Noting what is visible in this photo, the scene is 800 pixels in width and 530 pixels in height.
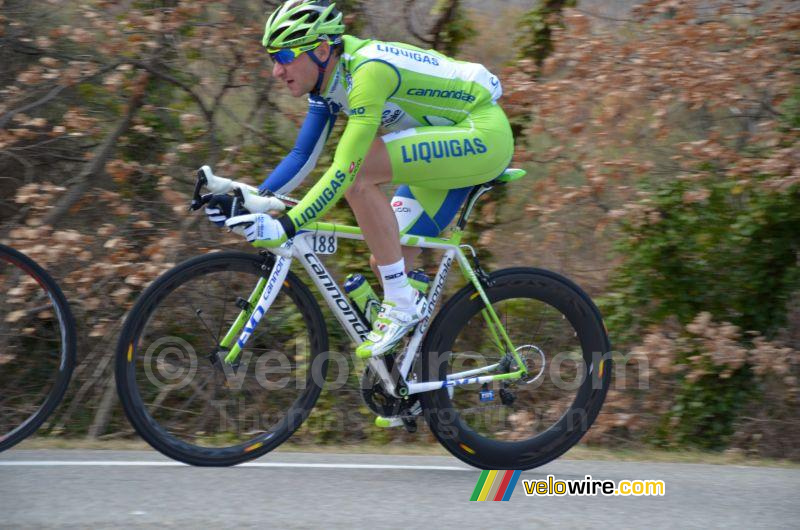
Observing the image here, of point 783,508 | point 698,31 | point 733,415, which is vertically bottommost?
point 733,415

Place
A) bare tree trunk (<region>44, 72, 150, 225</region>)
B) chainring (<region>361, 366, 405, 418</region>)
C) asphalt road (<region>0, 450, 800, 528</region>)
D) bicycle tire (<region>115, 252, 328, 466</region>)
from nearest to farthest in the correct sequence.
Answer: asphalt road (<region>0, 450, 800, 528</region>) < bicycle tire (<region>115, 252, 328, 466</region>) < chainring (<region>361, 366, 405, 418</region>) < bare tree trunk (<region>44, 72, 150, 225</region>)

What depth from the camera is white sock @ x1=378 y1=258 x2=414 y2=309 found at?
4301 mm

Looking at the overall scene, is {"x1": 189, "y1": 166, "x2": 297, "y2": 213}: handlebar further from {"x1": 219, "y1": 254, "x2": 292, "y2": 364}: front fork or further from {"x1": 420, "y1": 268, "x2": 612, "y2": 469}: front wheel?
{"x1": 420, "y1": 268, "x2": 612, "y2": 469}: front wheel

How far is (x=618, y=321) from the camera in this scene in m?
7.82

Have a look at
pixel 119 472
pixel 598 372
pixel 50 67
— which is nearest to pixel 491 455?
pixel 598 372

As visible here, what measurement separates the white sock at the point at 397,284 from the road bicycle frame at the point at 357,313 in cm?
18

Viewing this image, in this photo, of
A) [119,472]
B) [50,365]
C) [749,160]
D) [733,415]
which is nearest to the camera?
[119,472]

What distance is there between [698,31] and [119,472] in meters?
5.45

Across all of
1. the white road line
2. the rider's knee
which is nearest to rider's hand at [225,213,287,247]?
the rider's knee

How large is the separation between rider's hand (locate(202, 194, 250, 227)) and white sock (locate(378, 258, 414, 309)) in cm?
78

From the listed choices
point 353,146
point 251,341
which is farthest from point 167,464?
point 353,146

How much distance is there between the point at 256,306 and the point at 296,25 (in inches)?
50.0

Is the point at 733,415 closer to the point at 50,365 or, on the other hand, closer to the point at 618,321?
the point at 618,321

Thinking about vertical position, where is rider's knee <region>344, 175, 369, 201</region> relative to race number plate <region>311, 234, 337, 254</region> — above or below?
above
